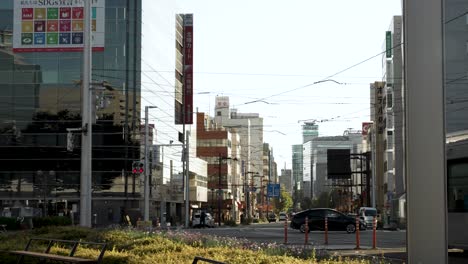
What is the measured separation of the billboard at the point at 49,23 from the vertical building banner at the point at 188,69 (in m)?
18.4

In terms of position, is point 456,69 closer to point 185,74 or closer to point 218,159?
point 185,74

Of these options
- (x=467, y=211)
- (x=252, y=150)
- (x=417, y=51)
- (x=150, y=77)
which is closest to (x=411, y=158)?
(x=417, y=51)

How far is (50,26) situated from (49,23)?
63cm

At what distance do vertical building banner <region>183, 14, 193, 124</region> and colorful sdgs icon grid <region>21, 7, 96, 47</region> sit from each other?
77.3ft

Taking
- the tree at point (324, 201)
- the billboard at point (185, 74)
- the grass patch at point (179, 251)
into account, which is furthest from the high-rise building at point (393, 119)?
the grass patch at point (179, 251)

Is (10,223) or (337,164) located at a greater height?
(337,164)

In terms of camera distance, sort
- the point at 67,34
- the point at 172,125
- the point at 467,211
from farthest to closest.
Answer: the point at 172,125
the point at 67,34
the point at 467,211

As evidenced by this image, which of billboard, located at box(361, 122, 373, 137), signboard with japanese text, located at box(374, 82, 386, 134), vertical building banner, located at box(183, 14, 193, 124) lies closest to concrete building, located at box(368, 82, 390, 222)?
signboard with japanese text, located at box(374, 82, 386, 134)

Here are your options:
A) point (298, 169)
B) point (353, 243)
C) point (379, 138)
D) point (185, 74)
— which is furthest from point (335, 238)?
point (298, 169)

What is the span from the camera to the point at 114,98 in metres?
68.9

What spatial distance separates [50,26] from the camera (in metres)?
61.0

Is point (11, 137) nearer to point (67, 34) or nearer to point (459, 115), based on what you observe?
point (67, 34)

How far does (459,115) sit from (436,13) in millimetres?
2567

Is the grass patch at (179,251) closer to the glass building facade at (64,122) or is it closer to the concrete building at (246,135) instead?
the glass building facade at (64,122)
